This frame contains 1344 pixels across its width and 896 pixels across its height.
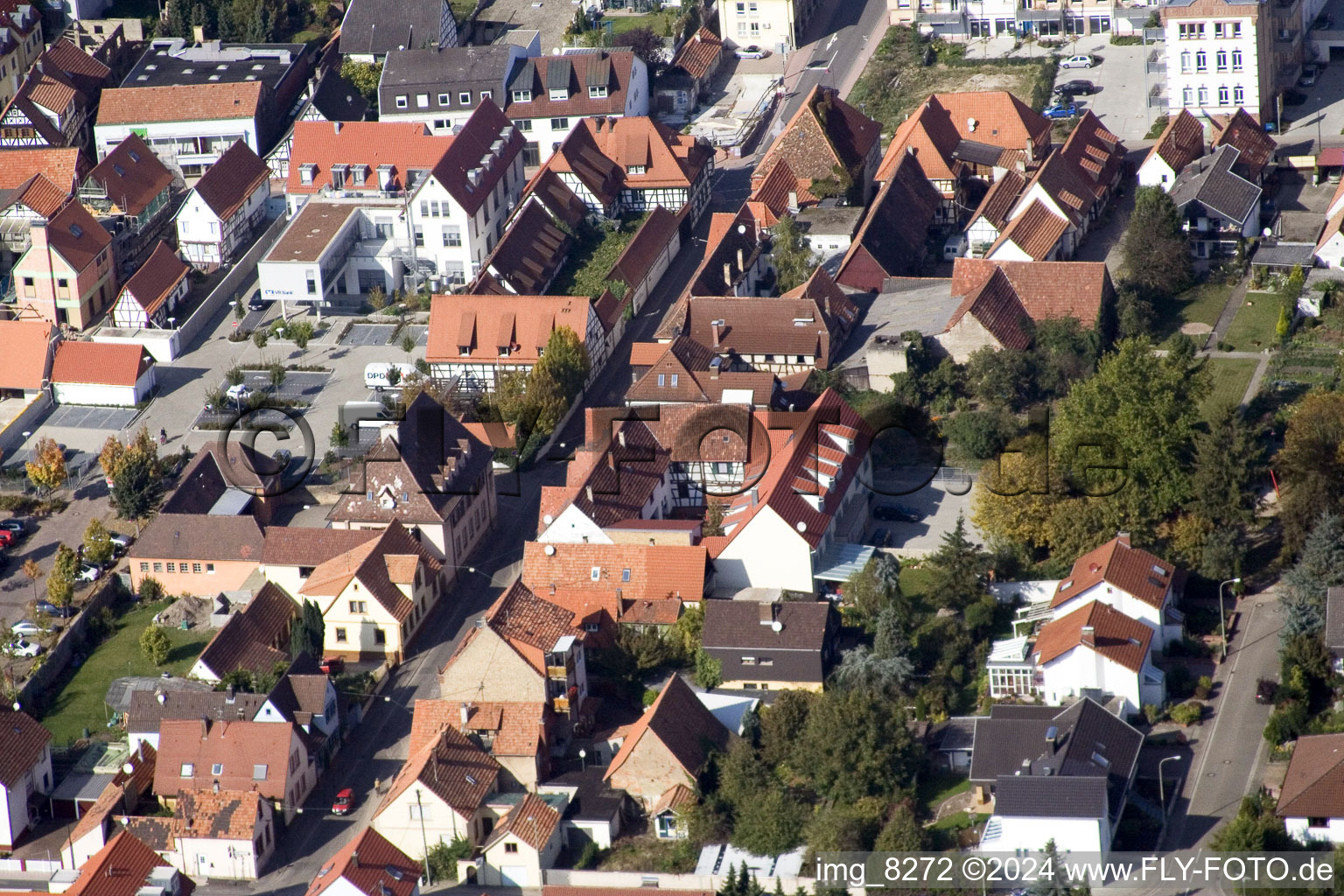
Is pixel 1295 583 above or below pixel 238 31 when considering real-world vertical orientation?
above

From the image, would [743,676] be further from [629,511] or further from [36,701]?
[36,701]

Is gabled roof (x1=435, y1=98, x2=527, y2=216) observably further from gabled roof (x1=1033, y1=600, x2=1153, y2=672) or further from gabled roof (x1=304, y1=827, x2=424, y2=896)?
gabled roof (x1=304, y1=827, x2=424, y2=896)

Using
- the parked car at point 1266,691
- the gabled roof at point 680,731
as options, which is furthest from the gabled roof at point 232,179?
the parked car at point 1266,691

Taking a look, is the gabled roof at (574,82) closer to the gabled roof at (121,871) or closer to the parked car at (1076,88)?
the parked car at (1076,88)

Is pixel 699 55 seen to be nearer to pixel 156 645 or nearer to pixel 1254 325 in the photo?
pixel 1254 325

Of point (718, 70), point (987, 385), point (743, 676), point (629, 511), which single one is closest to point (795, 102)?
point (718, 70)

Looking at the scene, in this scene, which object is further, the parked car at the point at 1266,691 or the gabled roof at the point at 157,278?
the gabled roof at the point at 157,278

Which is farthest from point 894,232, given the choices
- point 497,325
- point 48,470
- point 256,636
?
point 48,470
